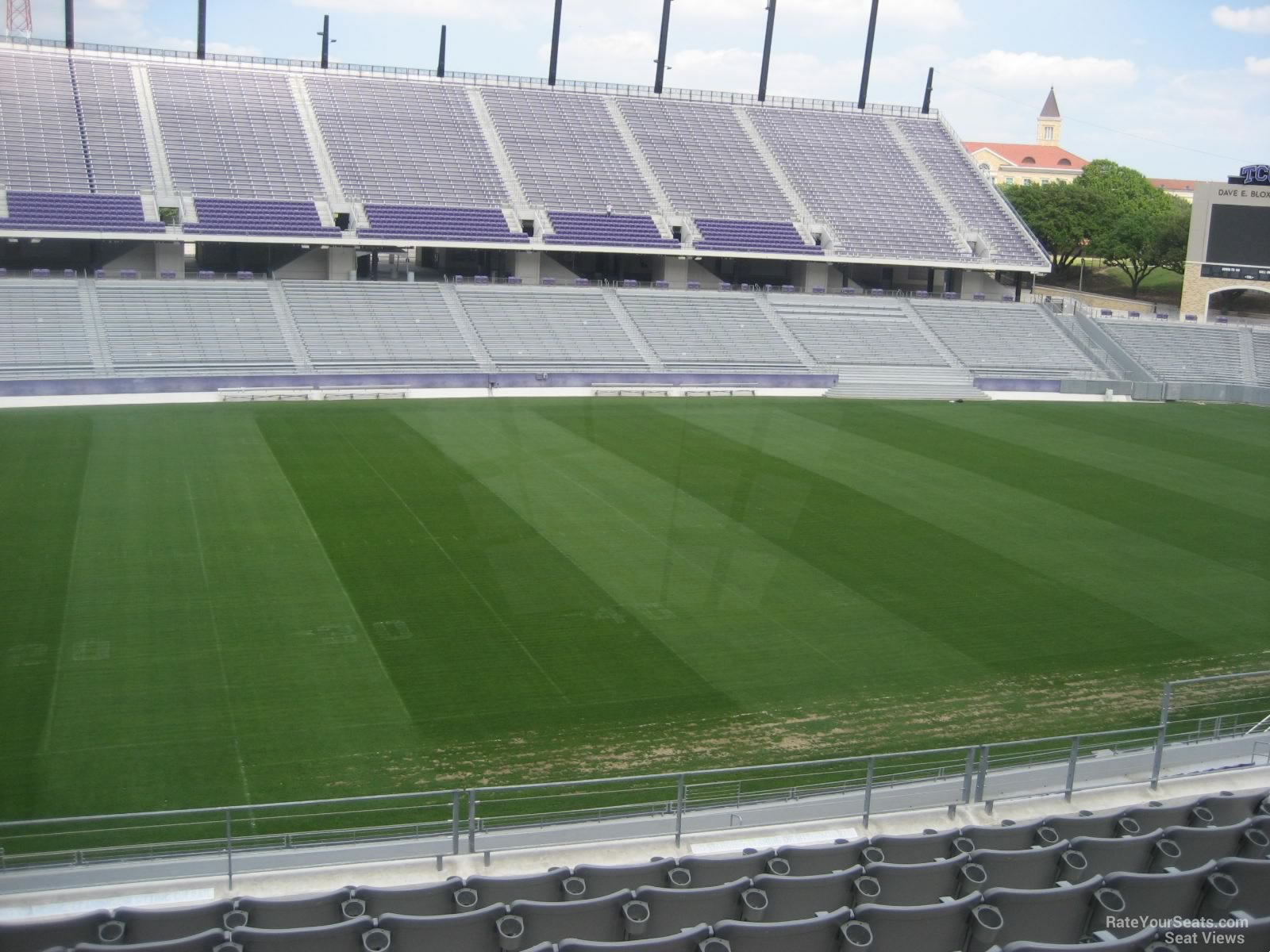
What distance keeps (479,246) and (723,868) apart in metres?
37.4

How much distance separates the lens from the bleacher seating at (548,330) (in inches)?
1554

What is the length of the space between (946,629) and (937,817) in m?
7.38

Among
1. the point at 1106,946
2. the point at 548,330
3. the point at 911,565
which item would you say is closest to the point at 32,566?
the point at 911,565

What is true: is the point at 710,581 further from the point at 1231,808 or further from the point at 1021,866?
the point at 1021,866

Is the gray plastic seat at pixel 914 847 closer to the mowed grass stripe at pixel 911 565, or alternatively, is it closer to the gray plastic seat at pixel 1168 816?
the gray plastic seat at pixel 1168 816

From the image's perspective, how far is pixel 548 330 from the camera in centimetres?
4109

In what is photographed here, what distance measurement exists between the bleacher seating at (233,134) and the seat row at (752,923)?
39578 mm

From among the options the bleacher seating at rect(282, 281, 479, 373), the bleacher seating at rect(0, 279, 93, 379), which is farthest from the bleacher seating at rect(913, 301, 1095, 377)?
the bleacher seating at rect(0, 279, 93, 379)

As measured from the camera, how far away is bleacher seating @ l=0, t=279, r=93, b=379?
3359cm

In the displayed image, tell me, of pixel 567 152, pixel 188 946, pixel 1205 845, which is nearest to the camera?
pixel 188 946

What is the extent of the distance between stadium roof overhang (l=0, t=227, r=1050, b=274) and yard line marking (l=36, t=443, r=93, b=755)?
704 inches

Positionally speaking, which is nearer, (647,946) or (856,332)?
(647,946)

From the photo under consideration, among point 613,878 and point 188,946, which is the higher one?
point 188,946

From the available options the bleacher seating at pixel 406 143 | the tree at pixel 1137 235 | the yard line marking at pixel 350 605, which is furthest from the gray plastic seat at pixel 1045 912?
the tree at pixel 1137 235
